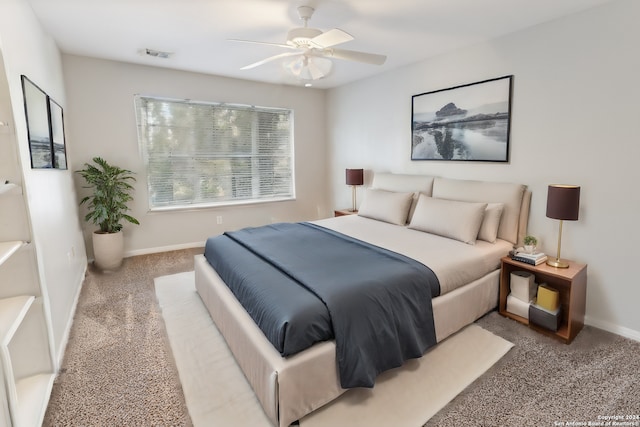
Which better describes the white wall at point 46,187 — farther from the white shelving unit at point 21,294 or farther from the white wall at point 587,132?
the white wall at point 587,132

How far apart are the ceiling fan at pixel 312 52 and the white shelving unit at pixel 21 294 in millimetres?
1511

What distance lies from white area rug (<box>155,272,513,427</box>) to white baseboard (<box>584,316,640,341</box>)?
0.89 metres

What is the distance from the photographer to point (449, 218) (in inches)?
119

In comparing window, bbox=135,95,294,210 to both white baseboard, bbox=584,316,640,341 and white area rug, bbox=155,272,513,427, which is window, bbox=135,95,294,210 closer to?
white area rug, bbox=155,272,513,427

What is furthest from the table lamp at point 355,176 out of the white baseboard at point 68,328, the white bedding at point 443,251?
the white baseboard at point 68,328

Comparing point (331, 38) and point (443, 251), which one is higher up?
point (331, 38)

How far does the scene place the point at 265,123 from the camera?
17.0 ft

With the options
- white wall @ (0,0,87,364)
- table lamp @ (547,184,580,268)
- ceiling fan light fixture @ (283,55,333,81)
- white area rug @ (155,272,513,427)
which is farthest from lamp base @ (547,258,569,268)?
white wall @ (0,0,87,364)

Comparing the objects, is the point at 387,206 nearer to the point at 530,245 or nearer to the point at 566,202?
the point at 530,245

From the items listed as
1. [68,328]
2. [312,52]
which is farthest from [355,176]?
[68,328]

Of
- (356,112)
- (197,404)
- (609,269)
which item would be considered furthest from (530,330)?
(356,112)

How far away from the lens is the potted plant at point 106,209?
369cm

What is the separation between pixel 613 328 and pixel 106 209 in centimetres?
495

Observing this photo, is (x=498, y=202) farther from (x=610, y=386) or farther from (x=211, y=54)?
(x=211, y=54)
